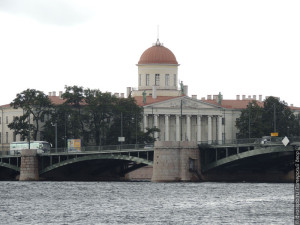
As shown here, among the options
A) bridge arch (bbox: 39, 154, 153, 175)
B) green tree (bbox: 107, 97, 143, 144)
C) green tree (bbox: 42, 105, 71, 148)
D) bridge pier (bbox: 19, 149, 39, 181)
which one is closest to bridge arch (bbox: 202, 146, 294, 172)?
bridge arch (bbox: 39, 154, 153, 175)

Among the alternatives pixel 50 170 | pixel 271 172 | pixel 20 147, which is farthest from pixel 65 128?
pixel 271 172

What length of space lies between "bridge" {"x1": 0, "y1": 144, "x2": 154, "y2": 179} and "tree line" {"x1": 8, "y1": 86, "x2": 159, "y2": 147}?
44.4ft

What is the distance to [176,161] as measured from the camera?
126 metres

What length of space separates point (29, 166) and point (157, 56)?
60091 millimetres

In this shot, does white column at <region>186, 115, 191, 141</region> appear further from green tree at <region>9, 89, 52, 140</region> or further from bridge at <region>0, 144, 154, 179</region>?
bridge at <region>0, 144, 154, 179</region>

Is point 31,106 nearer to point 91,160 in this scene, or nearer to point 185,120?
point 185,120

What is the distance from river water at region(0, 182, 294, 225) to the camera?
275ft

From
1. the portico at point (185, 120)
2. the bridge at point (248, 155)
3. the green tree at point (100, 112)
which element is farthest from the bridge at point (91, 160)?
the portico at point (185, 120)

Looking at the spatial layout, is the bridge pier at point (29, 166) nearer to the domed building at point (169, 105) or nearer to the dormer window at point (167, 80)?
the domed building at point (169, 105)

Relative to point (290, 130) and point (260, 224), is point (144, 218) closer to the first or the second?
point (260, 224)

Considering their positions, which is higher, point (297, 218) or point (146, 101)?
point (146, 101)

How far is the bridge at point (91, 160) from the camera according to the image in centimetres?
12925

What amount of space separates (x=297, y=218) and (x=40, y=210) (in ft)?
62.6

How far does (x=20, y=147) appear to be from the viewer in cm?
15325
